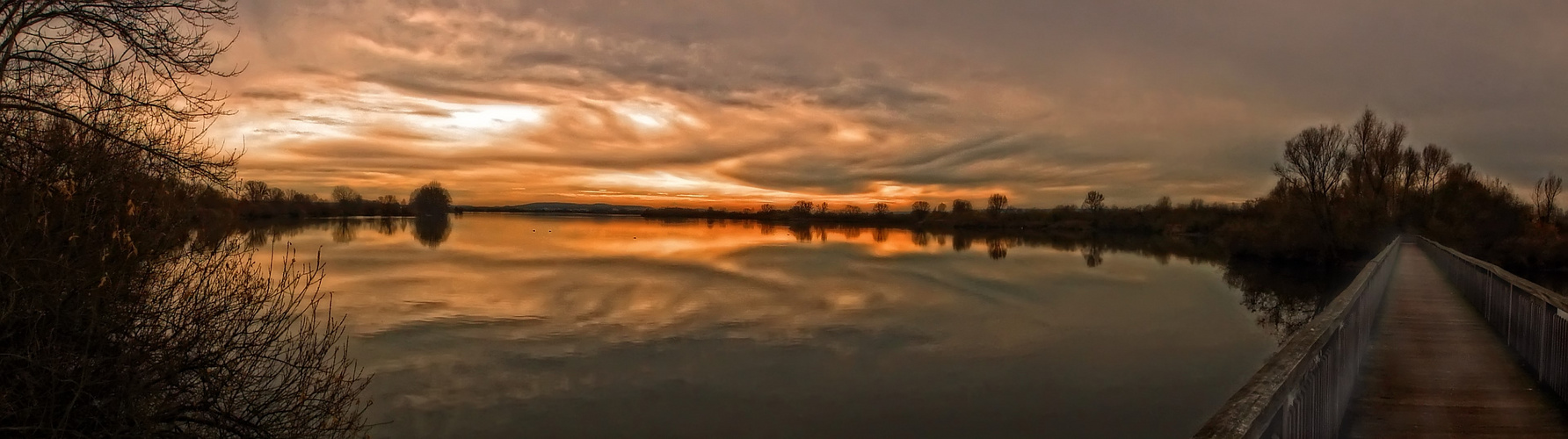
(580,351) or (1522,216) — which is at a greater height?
(1522,216)

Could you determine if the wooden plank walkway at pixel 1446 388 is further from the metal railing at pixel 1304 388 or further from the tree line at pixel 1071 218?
the tree line at pixel 1071 218

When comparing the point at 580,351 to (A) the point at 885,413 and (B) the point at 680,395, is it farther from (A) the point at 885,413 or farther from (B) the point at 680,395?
(A) the point at 885,413

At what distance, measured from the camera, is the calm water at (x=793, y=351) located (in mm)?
10219

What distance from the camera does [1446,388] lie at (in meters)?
6.23

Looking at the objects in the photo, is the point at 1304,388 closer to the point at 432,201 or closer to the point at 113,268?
the point at 113,268

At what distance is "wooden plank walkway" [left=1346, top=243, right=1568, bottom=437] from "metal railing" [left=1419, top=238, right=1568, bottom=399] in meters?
0.14

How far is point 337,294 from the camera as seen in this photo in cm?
2059

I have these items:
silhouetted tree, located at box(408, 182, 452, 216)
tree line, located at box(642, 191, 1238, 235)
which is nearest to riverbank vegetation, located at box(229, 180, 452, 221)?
silhouetted tree, located at box(408, 182, 452, 216)

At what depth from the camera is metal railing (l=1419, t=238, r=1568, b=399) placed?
5.75 m

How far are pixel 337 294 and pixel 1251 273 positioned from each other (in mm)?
36565

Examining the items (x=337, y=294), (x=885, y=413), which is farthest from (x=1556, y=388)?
(x=337, y=294)

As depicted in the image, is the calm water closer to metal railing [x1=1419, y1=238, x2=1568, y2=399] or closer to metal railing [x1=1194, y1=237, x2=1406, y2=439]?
metal railing [x1=1419, y1=238, x2=1568, y2=399]

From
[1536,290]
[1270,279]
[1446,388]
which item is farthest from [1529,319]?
[1270,279]

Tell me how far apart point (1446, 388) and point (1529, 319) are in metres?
1.76
